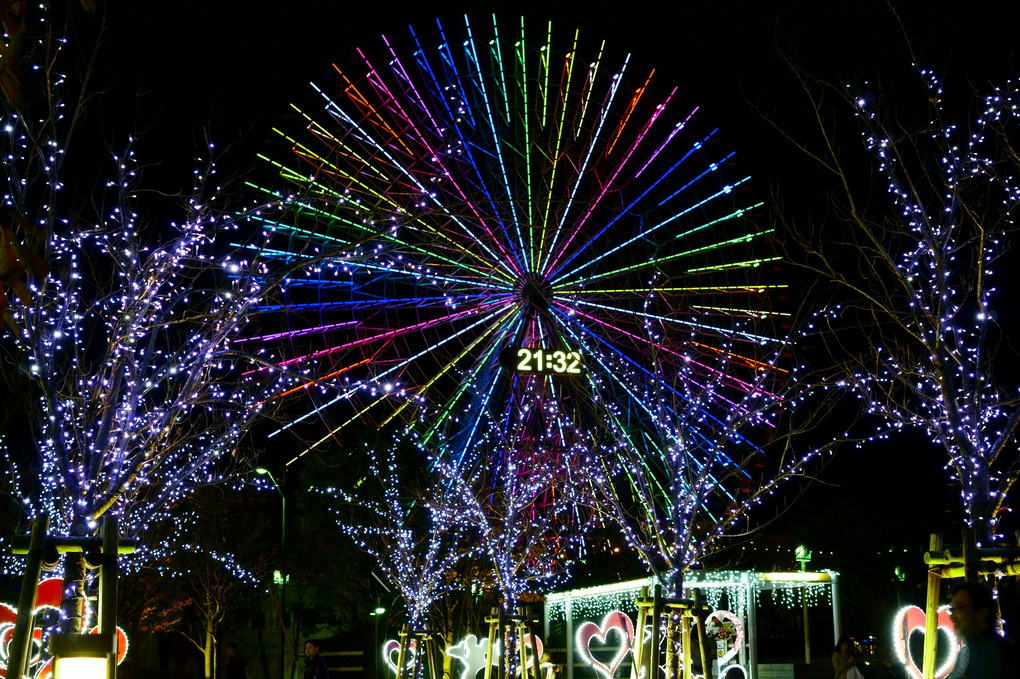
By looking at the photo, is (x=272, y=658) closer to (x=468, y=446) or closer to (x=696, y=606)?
(x=468, y=446)

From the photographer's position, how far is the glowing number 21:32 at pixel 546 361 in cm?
1697

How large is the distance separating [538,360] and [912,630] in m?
10.3

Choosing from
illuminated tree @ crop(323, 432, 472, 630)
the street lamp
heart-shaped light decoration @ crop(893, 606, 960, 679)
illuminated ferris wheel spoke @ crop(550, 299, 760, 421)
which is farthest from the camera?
illuminated tree @ crop(323, 432, 472, 630)

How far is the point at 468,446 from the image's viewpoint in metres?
19.1

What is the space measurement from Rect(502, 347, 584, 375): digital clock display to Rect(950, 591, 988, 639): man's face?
42.7 ft

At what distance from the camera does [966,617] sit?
381 cm

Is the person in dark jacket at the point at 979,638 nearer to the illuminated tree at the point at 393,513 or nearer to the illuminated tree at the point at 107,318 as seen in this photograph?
the illuminated tree at the point at 107,318

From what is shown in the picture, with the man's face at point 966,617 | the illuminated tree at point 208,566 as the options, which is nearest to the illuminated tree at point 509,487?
the illuminated tree at point 208,566

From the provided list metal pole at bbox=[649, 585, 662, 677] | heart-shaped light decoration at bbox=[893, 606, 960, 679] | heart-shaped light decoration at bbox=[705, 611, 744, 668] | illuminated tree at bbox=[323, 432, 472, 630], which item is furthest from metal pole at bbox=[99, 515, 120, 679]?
illuminated tree at bbox=[323, 432, 472, 630]

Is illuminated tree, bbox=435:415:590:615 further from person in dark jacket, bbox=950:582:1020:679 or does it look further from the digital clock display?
person in dark jacket, bbox=950:582:1020:679

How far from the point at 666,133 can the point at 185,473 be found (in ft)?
38.7

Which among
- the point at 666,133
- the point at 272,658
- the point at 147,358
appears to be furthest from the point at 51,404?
the point at 272,658

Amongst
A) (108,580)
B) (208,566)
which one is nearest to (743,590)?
(108,580)

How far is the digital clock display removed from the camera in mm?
17062
